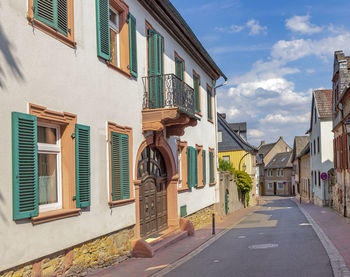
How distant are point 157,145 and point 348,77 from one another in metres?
15.3

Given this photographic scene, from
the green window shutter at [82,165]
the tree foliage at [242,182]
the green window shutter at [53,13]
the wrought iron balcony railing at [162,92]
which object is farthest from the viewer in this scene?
the tree foliage at [242,182]

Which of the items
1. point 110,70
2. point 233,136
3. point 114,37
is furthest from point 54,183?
point 233,136

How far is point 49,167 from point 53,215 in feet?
2.91

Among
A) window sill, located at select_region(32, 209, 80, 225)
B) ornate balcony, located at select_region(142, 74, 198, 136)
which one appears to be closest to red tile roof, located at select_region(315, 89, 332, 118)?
ornate balcony, located at select_region(142, 74, 198, 136)

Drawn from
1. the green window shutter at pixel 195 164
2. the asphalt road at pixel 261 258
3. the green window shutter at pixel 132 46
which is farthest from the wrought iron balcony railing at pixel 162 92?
the green window shutter at pixel 195 164

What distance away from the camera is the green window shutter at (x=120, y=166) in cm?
988

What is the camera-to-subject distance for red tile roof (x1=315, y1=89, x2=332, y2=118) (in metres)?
34.3

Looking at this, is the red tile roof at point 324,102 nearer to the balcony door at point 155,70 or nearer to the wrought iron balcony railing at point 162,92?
the balcony door at point 155,70

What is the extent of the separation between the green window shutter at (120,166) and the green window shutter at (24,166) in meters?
3.09

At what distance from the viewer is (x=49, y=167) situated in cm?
768

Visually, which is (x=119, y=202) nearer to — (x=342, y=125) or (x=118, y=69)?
(x=118, y=69)

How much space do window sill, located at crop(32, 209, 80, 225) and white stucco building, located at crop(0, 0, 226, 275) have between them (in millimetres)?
24

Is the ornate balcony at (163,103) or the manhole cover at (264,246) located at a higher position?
the ornate balcony at (163,103)

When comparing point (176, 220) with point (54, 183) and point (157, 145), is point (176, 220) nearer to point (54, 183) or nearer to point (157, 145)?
point (157, 145)
